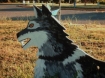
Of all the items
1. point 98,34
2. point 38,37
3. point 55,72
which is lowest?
point 98,34

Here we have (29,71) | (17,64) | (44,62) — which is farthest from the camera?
(17,64)

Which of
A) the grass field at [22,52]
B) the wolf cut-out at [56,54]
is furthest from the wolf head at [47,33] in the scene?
the grass field at [22,52]

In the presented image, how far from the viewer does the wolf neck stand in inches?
168

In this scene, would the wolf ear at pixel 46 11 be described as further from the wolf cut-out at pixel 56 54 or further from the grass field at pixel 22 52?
the grass field at pixel 22 52

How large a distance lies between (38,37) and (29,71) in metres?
1.95

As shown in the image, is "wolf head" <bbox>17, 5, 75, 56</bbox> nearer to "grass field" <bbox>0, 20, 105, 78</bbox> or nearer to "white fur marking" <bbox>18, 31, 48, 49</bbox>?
"white fur marking" <bbox>18, 31, 48, 49</bbox>

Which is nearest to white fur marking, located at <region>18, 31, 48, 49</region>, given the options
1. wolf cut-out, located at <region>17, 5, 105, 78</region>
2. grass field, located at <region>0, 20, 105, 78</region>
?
wolf cut-out, located at <region>17, 5, 105, 78</region>

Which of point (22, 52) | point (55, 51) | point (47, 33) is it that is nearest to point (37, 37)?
point (47, 33)

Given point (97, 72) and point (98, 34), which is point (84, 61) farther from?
point (98, 34)

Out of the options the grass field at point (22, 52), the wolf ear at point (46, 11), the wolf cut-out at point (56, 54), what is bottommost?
the grass field at point (22, 52)

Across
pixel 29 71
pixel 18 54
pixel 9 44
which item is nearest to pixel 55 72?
pixel 29 71

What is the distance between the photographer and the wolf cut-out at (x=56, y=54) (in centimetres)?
422

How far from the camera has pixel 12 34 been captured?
11.6 meters

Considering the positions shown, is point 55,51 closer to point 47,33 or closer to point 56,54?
point 56,54
